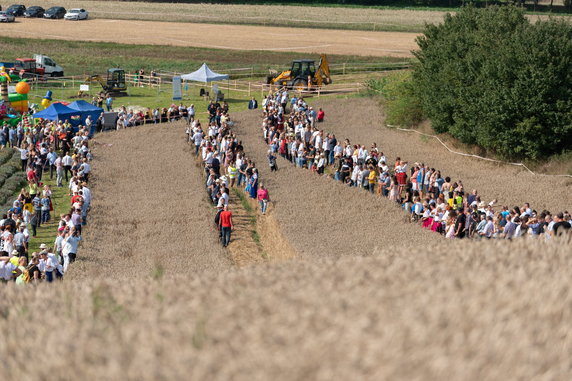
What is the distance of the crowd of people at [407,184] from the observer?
22.9 meters

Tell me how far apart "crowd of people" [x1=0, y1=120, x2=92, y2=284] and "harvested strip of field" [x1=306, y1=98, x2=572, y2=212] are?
1305 centimetres

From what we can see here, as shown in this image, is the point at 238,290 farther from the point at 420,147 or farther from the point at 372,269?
the point at 420,147

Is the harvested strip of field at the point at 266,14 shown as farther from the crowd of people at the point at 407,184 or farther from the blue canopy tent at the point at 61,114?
the crowd of people at the point at 407,184

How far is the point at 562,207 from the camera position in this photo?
28.0 meters

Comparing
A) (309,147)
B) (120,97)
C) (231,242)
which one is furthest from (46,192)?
(120,97)

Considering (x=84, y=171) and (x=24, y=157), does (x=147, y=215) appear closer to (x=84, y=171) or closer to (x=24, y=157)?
(x=84, y=171)

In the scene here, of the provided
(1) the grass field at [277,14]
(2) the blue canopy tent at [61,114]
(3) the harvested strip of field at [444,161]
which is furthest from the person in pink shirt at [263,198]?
(1) the grass field at [277,14]

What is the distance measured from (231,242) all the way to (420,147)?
51.3 feet

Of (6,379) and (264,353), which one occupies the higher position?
(264,353)

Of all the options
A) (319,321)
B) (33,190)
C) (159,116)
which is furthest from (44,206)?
(319,321)

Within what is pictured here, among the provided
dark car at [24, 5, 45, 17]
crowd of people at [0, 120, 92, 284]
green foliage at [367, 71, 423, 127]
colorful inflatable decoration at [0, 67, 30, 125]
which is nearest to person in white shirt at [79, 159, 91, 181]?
crowd of people at [0, 120, 92, 284]

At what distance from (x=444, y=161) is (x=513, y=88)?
4.38 meters

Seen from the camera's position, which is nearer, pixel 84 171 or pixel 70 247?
pixel 70 247

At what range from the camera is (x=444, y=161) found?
122 feet
